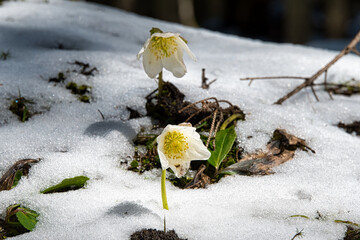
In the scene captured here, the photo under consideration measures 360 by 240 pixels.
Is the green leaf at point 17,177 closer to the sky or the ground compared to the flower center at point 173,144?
closer to the ground

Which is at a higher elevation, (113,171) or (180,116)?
(180,116)

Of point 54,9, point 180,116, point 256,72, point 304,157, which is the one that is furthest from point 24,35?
point 304,157

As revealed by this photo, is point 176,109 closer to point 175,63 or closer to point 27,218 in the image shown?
point 175,63

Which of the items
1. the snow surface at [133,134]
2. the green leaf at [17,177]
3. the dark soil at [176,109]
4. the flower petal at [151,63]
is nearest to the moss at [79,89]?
the snow surface at [133,134]

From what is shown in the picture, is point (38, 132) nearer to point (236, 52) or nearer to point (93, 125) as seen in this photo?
point (93, 125)

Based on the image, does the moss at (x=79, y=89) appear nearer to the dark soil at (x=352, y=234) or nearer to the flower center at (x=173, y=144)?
the flower center at (x=173, y=144)

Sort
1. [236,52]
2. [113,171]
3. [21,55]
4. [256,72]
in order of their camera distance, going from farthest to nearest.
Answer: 1. [236,52]
2. [256,72]
3. [21,55]
4. [113,171]
